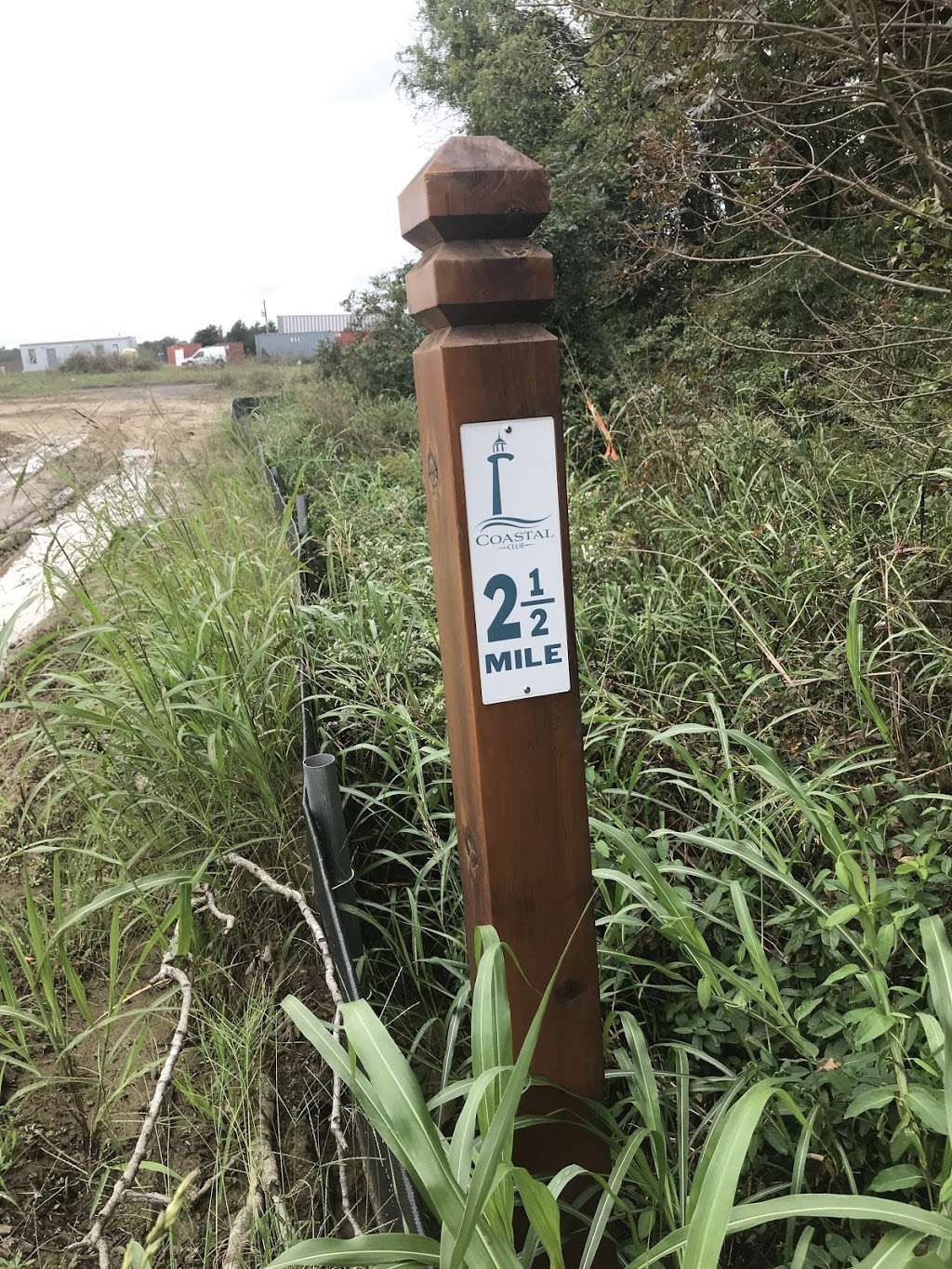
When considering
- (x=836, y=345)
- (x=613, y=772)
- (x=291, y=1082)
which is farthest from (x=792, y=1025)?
(x=836, y=345)

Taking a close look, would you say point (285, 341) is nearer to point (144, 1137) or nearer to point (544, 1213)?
point (144, 1137)

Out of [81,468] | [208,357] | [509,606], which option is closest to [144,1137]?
[509,606]

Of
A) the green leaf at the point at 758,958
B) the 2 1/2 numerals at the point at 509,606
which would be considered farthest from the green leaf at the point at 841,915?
the 2 1/2 numerals at the point at 509,606

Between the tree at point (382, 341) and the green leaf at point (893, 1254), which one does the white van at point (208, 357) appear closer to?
the tree at point (382, 341)

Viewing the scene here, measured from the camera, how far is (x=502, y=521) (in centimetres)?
123

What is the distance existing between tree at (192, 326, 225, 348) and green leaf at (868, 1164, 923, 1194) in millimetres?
41256

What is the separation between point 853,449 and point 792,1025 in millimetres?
3098

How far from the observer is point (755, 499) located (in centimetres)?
371

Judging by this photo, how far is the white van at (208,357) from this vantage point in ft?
91.5

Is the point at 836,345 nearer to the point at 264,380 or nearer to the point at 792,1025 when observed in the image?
the point at 792,1025

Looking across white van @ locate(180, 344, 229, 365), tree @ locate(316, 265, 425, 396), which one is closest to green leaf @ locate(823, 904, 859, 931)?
tree @ locate(316, 265, 425, 396)

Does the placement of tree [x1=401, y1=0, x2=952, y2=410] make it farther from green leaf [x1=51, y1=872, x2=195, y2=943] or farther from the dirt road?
green leaf [x1=51, y1=872, x2=195, y2=943]

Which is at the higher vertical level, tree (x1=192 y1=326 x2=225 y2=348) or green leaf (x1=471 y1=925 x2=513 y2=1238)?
tree (x1=192 y1=326 x2=225 y2=348)

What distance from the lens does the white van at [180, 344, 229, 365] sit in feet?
Answer: 91.5
